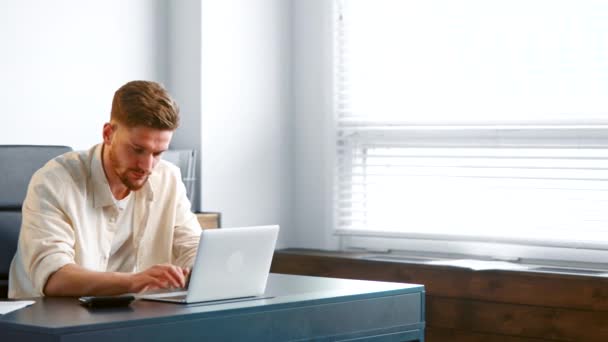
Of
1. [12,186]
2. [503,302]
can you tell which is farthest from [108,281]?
[503,302]

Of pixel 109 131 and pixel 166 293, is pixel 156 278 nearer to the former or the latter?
pixel 166 293

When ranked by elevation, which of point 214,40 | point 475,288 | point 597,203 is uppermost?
point 214,40

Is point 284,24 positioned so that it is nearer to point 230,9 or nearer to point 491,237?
point 230,9

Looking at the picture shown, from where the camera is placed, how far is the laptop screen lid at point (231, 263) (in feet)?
7.43

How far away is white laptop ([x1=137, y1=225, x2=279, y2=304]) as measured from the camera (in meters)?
2.27

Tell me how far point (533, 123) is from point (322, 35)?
1.10 m

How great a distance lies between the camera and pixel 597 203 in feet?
12.3

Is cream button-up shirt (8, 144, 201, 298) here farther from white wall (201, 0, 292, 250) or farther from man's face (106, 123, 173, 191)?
white wall (201, 0, 292, 250)

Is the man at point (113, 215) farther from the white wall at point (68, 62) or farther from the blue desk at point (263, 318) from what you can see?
the white wall at point (68, 62)

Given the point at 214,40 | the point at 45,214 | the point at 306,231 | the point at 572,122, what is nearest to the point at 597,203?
the point at 572,122

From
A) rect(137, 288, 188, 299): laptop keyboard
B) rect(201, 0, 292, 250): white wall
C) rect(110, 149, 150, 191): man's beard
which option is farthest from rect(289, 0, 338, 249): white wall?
rect(137, 288, 188, 299): laptop keyboard

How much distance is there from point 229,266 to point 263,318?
0.16 meters

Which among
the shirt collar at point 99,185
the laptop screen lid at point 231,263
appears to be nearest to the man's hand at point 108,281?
the laptop screen lid at point 231,263

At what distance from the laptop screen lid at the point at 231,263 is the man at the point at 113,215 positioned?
0.12m
